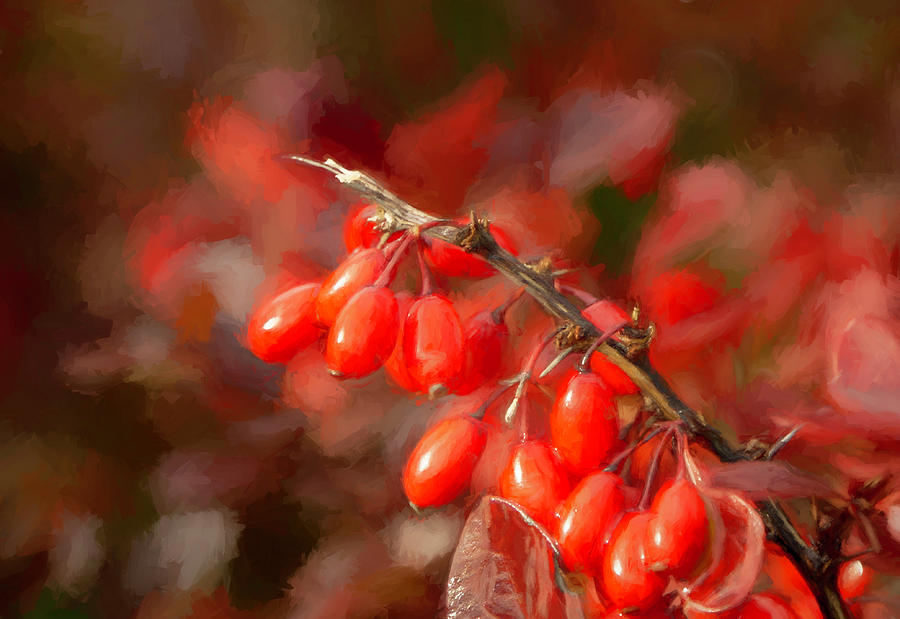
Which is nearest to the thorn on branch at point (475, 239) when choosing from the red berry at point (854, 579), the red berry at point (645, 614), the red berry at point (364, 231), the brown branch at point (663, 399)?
the brown branch at point (663, 399)

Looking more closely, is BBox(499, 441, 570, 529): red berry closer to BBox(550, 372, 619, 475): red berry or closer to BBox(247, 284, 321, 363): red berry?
BBox(550, 372, 619, 475): red berry

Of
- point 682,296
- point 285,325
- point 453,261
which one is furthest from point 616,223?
point 285,325

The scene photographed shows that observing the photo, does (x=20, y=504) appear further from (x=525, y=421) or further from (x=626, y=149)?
(x=626, y=149)

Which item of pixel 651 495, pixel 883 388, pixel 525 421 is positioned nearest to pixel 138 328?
pixel 525 421

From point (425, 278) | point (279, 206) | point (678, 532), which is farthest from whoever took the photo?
point (279, 206)

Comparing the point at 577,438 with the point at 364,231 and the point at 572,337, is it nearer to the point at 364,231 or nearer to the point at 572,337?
the point at 572,337

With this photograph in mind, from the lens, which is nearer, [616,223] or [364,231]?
[364,231]

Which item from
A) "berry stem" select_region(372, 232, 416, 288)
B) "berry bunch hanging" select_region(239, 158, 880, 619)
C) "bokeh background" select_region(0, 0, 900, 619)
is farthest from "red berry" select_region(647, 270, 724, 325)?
"berry stem" select_region(372, 232, 416, 288)
